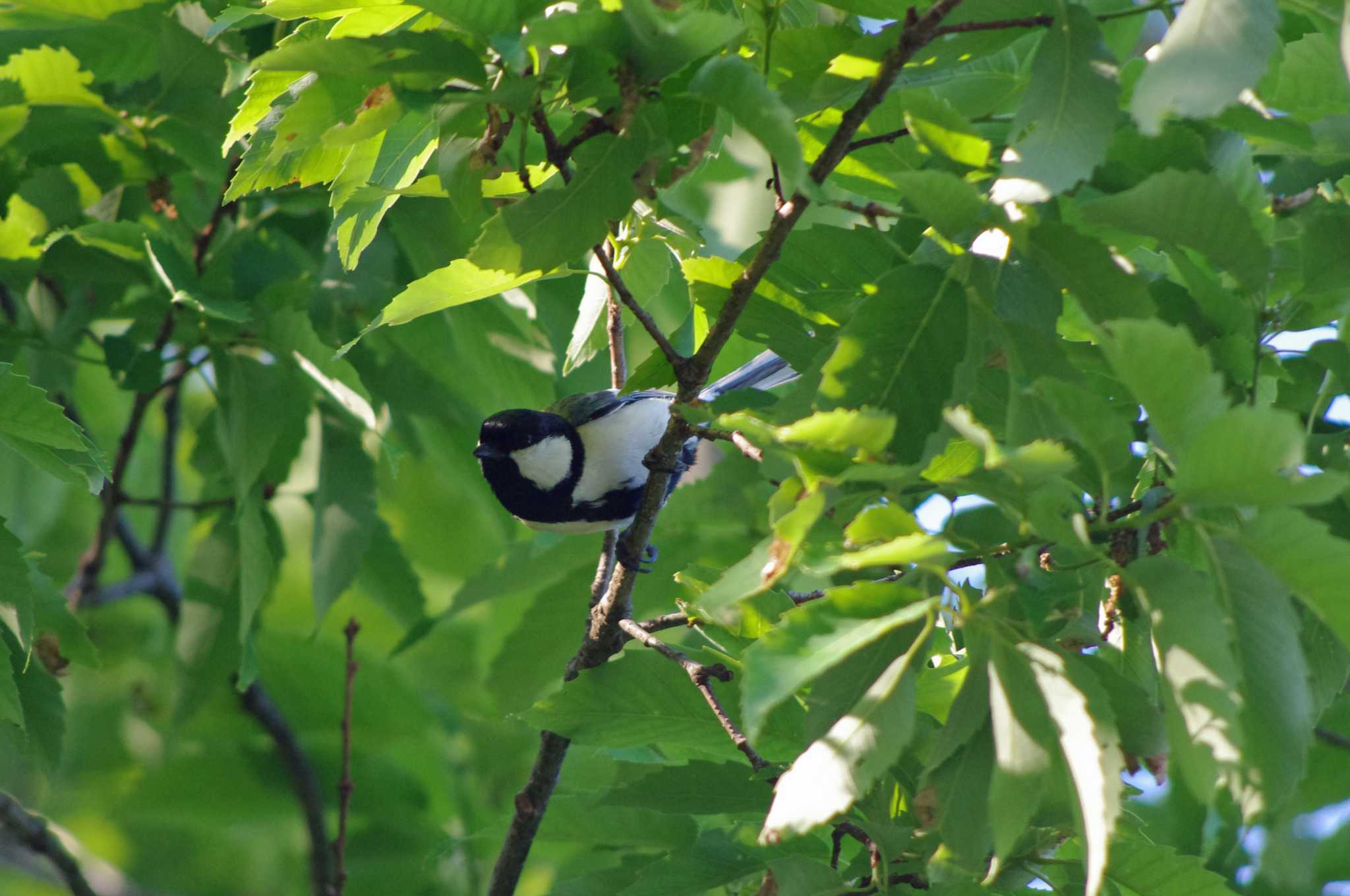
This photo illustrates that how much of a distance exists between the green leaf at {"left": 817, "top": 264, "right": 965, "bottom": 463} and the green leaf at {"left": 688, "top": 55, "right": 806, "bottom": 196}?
21 cm

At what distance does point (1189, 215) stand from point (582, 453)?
2.29 metres

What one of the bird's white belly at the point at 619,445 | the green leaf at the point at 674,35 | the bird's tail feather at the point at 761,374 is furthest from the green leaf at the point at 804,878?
the bird's white belly at the point at 619,445

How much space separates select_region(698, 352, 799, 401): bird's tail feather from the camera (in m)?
3.11

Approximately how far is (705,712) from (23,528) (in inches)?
79.3

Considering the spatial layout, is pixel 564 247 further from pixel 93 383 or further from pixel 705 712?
pixel 93 383

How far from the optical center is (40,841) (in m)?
2.62

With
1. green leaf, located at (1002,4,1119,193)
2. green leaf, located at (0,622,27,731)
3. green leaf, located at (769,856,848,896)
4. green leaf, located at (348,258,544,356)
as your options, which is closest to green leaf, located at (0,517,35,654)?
green leaf, located at (0,622,27,731)

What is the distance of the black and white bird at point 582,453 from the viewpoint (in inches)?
124

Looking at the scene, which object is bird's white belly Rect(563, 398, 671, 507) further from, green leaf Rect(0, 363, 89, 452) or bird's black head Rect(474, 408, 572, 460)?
green leaf Rect(0, 363, 89, 452)

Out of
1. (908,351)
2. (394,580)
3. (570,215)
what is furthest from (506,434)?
(908,351)

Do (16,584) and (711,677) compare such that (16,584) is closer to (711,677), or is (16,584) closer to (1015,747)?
(711,677)

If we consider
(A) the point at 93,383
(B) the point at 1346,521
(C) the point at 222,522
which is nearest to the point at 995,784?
(B) the point at 1346,521

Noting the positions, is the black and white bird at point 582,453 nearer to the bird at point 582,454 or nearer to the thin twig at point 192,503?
the bird at point 582,454

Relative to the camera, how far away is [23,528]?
314cm
